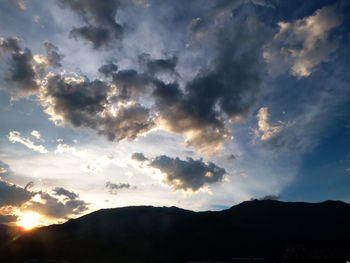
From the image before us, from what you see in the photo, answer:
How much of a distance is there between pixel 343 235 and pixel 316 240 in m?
22.2

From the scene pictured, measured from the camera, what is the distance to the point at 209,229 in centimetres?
19812

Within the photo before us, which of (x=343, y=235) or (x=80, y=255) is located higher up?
(x=343, y=235)

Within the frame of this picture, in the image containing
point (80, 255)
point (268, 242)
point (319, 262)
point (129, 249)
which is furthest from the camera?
point (268, 242)

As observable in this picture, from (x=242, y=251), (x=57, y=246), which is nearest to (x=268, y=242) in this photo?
(x=242, y=251)

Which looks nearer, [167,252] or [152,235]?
[167,252]

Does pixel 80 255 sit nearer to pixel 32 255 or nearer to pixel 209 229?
pixel 32 255

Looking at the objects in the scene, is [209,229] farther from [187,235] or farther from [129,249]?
[129,249]

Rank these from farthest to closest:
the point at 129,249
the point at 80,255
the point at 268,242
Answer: the point at 268,242
the point at 129,249
the point at 80,255

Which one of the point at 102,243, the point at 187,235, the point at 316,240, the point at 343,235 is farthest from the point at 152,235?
the point at 343,235

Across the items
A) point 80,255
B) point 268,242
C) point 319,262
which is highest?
point 268,242

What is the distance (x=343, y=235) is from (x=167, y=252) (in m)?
140

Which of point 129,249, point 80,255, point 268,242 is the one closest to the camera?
point 80,255

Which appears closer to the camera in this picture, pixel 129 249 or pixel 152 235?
pixel 129 249

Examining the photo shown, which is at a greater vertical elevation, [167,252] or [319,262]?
[167,252]
